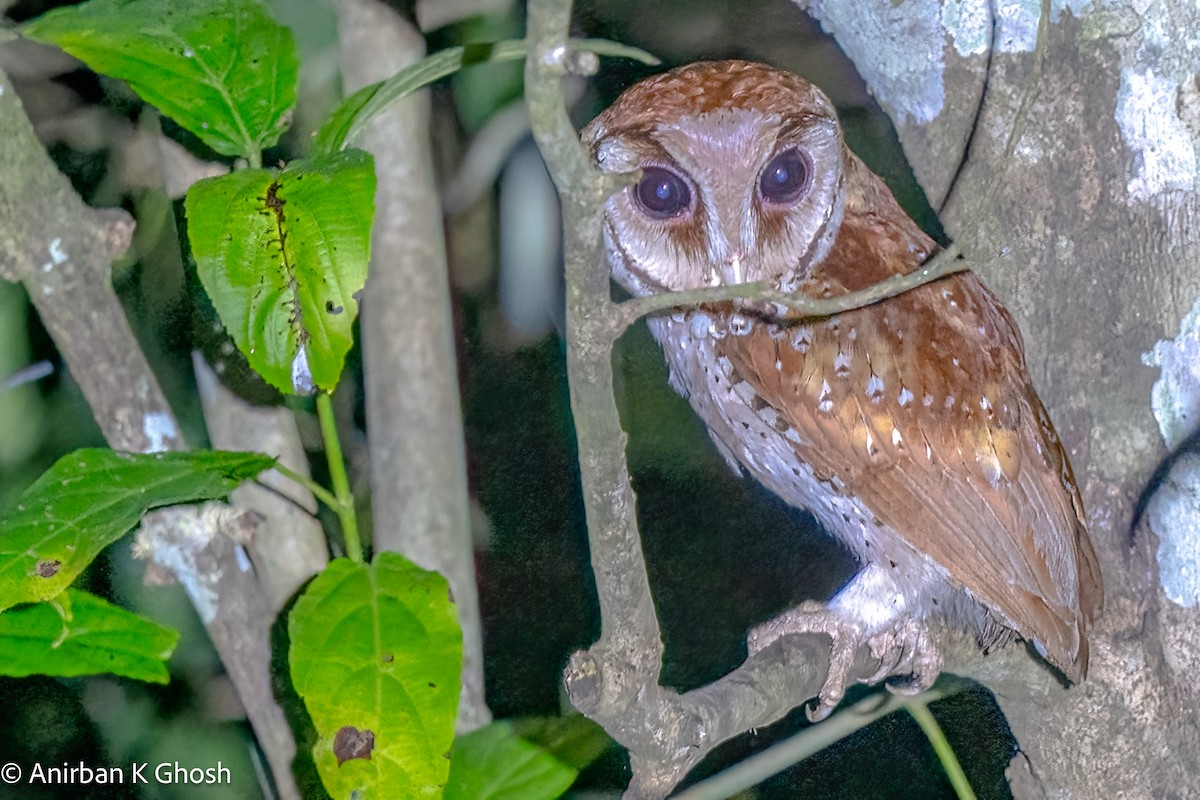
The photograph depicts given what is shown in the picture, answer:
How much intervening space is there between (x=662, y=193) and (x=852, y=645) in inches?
15.8

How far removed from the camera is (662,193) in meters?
0.79

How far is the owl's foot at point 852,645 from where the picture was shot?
85 cm

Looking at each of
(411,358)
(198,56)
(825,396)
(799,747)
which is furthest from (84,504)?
(799,747)

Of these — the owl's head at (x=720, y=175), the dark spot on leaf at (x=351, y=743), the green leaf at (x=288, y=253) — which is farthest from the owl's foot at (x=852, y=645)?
the green leaf at (x=288, y=253)

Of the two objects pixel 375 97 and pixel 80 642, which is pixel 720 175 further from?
pixel 80 642

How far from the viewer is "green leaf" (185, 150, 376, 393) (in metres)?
0.50

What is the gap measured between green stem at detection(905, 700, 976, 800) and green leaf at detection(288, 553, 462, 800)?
51 centimetres

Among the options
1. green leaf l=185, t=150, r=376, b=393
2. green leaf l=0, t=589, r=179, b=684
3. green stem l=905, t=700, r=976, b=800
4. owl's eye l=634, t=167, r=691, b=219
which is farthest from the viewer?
green stem l=905, t=700, r=976, b=800

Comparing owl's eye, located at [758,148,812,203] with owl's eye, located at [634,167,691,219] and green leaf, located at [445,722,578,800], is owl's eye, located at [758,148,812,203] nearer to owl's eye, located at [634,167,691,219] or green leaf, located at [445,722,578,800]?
owl's eye, located at [634,167,691,219]

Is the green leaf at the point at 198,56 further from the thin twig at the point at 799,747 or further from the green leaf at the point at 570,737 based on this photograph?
the thin twig at the point at 799,747

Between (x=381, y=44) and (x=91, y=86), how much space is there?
0.26 m

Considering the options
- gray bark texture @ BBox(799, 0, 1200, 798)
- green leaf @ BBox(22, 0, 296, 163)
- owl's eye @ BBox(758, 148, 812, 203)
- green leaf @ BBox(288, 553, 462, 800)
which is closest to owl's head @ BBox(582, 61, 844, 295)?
owl's eye @ BBox(758, 148, 812, 203)

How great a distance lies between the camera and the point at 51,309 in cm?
81

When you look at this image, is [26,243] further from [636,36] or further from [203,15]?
[636,36]
